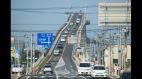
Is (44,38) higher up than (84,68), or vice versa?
(44,38)

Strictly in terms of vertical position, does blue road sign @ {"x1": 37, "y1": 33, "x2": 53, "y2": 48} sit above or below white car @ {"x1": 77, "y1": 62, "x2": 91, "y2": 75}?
above

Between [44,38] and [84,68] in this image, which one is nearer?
[84,68]

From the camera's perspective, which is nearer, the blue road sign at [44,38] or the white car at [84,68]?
the white car at [84,68]

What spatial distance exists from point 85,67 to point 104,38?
33551 mm

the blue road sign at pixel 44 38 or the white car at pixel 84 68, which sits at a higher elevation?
the blue road sign at pixel 44 38

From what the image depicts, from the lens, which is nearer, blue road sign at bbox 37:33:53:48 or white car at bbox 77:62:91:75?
white car at bbox 77:62:91:75
